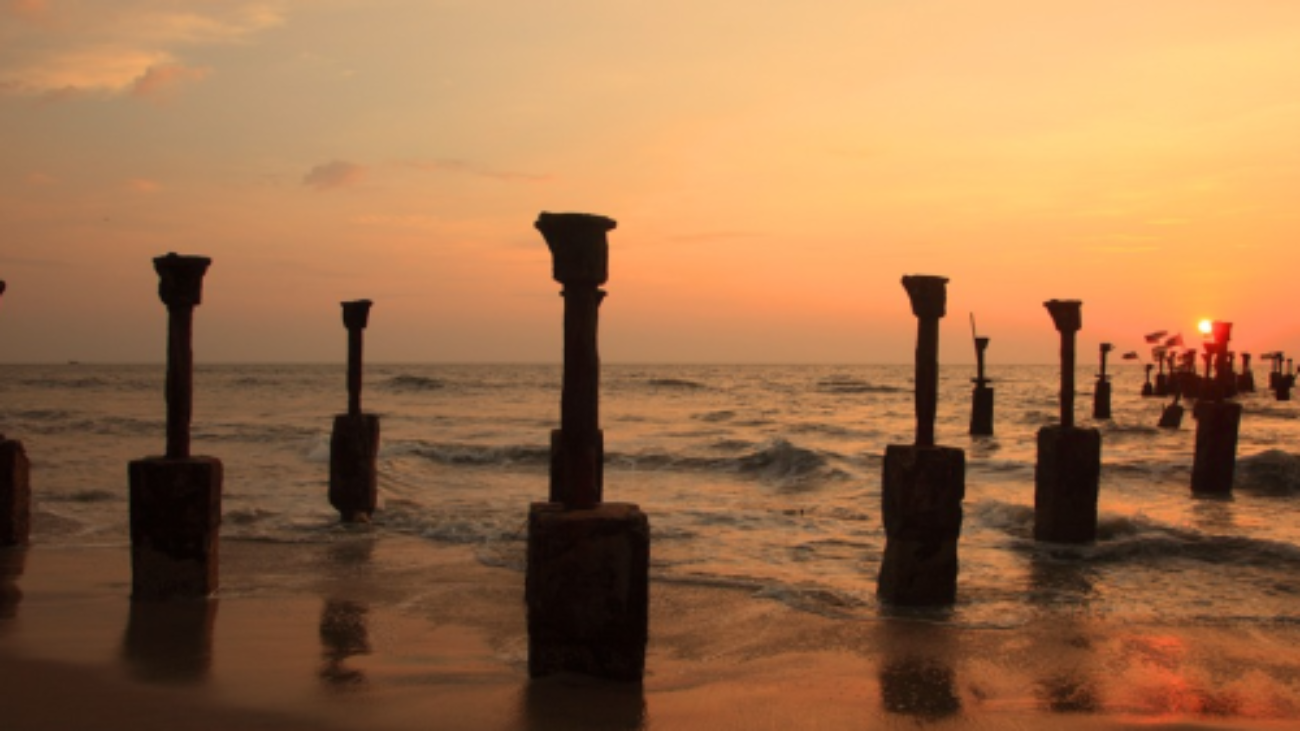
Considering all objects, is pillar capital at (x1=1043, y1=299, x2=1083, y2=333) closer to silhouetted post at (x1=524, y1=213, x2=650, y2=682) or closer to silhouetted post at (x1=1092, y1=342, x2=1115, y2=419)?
silhouetted post at (x1=524, y1=213, x2=650, y2=682)

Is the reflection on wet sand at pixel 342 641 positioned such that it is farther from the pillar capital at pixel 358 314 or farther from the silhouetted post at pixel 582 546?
the pillar capital at pixel 358 314

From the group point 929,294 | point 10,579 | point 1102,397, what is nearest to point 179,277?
point 10,579

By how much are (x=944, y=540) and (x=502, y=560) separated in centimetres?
418

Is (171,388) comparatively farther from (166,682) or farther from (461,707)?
(461,707)

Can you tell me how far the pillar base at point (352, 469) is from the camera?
12.8m

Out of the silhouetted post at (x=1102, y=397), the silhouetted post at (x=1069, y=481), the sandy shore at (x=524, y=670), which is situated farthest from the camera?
the silhouetted post at (x=1102, y=397)

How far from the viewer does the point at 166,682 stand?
18.3ft

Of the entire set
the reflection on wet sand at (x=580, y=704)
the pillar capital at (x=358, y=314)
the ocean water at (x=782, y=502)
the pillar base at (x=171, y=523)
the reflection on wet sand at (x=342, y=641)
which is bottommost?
the ocean water at (x=782, y=502)

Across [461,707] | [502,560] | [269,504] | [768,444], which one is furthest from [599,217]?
[768,444]

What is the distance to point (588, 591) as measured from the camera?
17.2 feet

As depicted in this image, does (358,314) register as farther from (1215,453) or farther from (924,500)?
(1215,453)

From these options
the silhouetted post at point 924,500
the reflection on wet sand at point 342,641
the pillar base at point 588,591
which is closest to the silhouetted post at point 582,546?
the pillar base at point 588,591

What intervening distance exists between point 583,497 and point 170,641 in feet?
9.67

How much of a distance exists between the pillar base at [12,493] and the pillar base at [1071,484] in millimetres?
10301
